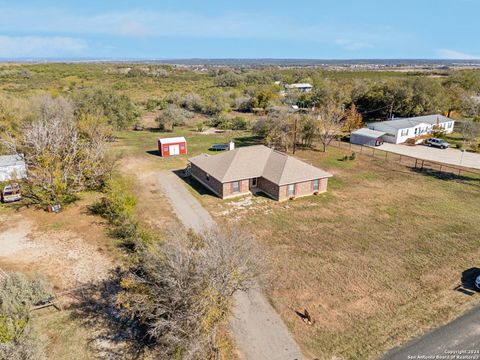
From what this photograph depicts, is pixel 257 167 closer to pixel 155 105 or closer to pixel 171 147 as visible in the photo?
pixel 171 147

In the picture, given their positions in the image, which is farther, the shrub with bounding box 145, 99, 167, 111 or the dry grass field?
the shrub with bounding box 145, 99, 167, 111

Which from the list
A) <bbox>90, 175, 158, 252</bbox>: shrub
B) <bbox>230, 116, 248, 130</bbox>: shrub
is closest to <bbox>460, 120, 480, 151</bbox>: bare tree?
<bbox>230, 116, 248, 130</bbox>: shrub

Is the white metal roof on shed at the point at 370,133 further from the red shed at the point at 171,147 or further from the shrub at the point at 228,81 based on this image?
the shrub at the point at 228,81

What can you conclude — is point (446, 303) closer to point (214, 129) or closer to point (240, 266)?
point (240, 266)

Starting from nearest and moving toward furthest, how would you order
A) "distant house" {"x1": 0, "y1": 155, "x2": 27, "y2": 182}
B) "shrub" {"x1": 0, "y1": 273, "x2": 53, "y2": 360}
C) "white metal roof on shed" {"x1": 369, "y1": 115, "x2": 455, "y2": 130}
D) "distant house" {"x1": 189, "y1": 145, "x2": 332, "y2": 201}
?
"shrub" {"x1": 0, "y1": 273, "x2": 53, "y2": 360}
"distant house" {"x1": 189, "y1": 145, "x2": 332, "y2": 201}
"distant house" {"x1": 0, "y1": 155, "x2": 27, "y2": 182}
"white metal roof on shed" {"x1": 369, "y1": 115, "x2": 455, "y2": 130}

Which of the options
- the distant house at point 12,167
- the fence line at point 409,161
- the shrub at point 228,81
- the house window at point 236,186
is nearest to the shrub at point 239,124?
the fence line at point 409,161

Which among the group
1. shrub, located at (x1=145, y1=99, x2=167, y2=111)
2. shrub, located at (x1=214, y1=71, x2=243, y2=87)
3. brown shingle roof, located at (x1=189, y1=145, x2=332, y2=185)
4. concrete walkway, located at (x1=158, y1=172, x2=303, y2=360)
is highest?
shrub, located at (x1=214, y1=71, x2=243, y2=87)

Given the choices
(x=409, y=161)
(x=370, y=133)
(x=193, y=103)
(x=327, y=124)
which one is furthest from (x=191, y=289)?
(x=193, y=103)

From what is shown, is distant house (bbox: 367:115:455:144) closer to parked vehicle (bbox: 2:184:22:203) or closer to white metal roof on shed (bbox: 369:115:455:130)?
white metal roof on shed (bbox: 369:115:455:130)
